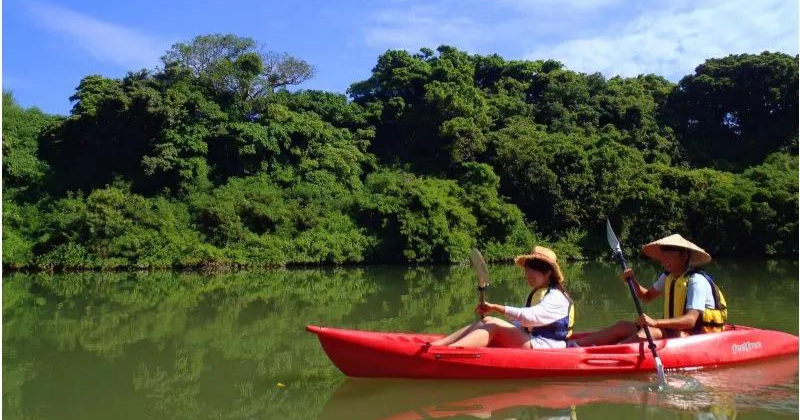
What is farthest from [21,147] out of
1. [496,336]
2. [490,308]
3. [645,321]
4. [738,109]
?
[738,109]

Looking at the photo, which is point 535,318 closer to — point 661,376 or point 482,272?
point 482,272

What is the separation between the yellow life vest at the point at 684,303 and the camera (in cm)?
482

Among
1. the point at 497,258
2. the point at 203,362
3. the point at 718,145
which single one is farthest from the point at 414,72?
the point at 203,362

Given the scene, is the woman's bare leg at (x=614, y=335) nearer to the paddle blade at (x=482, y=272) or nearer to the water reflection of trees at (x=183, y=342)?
the paddle blade at (x=482, y=272)

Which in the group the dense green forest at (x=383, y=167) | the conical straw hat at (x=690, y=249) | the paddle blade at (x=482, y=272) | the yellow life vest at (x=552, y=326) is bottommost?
the yellow life vest at (x=552, y=326)

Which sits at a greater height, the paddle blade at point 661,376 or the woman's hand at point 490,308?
the woman's hand at point 490,308

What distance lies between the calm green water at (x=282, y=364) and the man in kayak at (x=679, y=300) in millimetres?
354

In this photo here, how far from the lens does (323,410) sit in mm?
4207

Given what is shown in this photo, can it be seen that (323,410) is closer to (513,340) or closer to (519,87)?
(513,340)

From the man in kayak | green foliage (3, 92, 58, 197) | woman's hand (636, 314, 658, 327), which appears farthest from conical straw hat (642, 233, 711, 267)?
green foliage (3, 92, 58, 197)

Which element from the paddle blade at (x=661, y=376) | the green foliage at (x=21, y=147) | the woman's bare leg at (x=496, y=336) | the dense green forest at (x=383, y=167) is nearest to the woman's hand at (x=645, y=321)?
the paddle blade at (x=661, y=376)

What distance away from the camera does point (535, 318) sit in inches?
177

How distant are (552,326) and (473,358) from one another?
2.01ft

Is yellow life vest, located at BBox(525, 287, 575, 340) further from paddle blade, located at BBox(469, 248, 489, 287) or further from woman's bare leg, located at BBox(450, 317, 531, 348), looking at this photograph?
paddle blade, located at BBox(469, 248, 489, 287)
